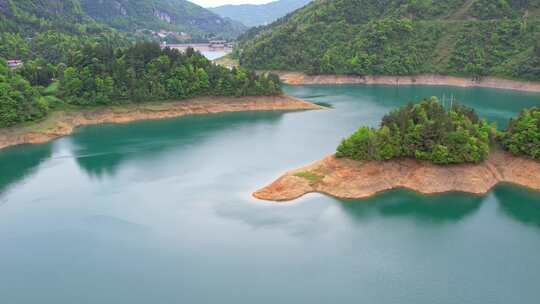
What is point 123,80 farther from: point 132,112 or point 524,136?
point 524,136

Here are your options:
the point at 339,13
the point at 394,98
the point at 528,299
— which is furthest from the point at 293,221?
the point at 339,13

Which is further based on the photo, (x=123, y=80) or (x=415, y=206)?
(x=123, y=80)

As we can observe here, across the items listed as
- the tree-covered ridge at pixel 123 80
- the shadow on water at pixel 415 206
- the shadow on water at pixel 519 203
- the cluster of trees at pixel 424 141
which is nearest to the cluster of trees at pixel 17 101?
the tree-covered ridge at pixel 123 80

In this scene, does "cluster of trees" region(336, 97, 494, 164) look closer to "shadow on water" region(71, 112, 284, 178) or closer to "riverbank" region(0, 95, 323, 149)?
"shadow on water" region(71, 112, 284, 178)

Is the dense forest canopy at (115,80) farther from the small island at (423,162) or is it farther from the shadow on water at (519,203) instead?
the shadow on water at (519,203)

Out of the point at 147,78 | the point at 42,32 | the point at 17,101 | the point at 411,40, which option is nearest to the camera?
the point at 17,101

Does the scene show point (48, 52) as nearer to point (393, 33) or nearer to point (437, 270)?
point (393, 33)

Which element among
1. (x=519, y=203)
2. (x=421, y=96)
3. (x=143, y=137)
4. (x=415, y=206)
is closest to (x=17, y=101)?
(x=143, y=137)
